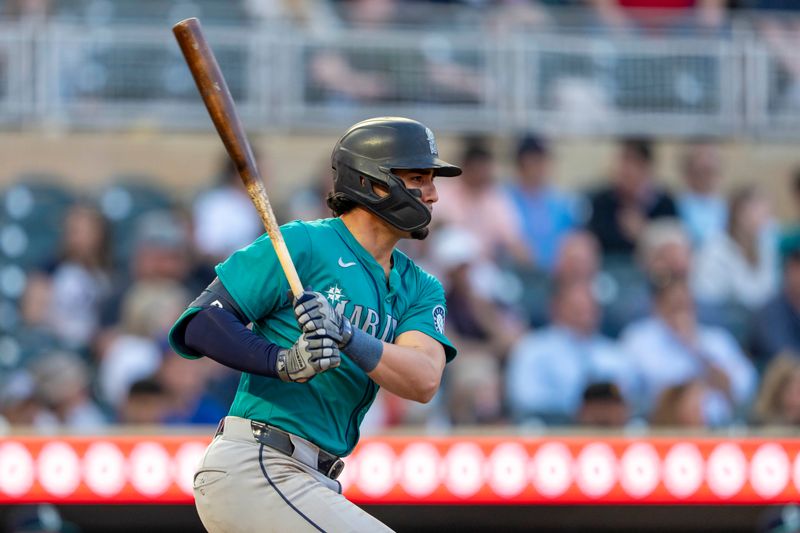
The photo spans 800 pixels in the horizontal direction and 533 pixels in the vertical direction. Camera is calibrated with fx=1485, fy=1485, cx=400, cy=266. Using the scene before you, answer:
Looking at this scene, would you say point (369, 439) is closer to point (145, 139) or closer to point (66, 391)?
point (66, 391)

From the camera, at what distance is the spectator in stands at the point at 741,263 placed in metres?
8.73

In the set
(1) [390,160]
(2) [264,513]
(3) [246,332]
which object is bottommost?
(2) [264,513]

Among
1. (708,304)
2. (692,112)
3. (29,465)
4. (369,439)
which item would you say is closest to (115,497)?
(29,465)

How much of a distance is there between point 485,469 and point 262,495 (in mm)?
2324

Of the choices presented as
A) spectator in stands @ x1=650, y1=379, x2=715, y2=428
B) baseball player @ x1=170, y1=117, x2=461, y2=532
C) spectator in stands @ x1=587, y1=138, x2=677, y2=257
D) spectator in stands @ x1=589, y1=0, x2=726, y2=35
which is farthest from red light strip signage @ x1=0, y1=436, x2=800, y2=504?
spectator in stands @ x1=589, y1=0, x2=726, y2=35

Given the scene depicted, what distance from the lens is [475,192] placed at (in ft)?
28.2

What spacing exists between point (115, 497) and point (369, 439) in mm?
987

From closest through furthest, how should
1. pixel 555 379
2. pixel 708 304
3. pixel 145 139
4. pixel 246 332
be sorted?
1. pixel 246 332
2. pixel 555 379
3. pixel 708 304
4. pixel 145 139

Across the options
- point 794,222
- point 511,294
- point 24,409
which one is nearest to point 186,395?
point 24,409

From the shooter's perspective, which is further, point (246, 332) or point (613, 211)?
point (613, 211)

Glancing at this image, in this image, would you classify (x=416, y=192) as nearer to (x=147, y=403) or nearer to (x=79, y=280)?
(x=147, y=403)

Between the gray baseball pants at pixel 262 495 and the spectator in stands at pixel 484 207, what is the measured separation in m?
4.94

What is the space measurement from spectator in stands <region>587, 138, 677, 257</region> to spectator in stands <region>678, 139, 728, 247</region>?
0.47 ft

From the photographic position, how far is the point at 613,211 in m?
8.81
